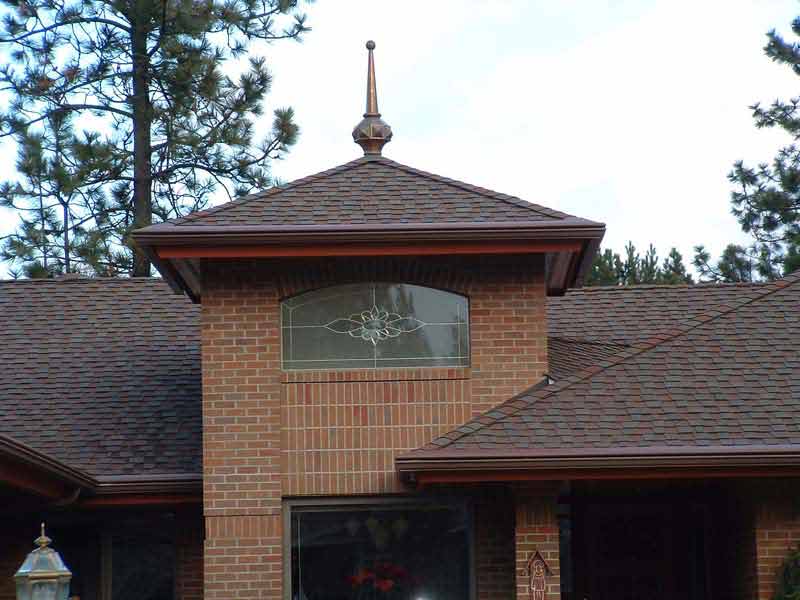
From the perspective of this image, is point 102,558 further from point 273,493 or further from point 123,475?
point 273,493

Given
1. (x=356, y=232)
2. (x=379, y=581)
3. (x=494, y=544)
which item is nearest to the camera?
(x=356, y=232)

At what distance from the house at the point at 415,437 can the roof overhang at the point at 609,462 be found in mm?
18

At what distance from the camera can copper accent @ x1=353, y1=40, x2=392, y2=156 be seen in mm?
15055

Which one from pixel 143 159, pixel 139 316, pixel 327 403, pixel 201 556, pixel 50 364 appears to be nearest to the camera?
pixel 327 403

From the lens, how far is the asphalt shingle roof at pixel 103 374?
1428 centimetres

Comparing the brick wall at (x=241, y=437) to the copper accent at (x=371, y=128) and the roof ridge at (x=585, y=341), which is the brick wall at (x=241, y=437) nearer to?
the copper accent at (x=371, y=128)

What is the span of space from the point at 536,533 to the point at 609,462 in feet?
3.31

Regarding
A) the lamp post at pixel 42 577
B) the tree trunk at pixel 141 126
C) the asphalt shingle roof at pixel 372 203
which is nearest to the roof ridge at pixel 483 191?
the asphalt shingle roof at pixel 372 203

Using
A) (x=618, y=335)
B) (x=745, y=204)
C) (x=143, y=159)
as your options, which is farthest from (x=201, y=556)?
(x=745, y=204)

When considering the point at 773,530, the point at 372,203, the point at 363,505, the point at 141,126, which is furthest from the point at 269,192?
the point at 141,126

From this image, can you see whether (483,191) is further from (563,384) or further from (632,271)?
(632,271)

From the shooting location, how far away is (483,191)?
14.0 metres

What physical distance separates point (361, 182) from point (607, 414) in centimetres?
341

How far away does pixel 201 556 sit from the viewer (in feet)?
46.8
